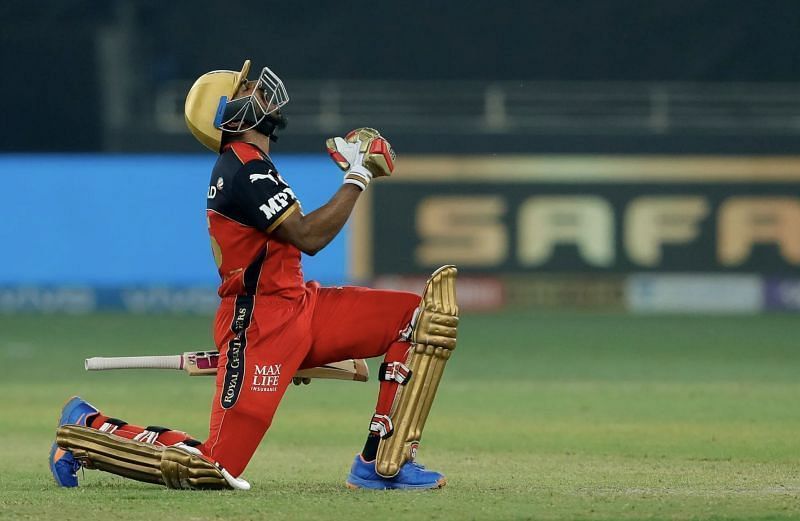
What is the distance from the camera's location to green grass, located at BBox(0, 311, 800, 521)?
17.7ft

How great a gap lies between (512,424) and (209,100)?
4004 millimetres

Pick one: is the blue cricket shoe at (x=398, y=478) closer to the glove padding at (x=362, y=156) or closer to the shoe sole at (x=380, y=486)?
the shoe sole at (x=380, y=486)

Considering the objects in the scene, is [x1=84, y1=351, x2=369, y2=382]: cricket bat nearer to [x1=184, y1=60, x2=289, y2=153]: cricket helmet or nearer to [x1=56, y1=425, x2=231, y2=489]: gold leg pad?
[x1=56, y1=425, x2=231, y2=489]: gold leg pad

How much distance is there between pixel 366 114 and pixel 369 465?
16.6 meters

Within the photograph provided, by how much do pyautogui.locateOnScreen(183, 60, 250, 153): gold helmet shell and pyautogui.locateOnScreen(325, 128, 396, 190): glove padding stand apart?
480mm

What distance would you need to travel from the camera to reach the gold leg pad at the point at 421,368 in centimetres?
573

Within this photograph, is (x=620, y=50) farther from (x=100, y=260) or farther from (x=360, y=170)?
(x=360, y=170)

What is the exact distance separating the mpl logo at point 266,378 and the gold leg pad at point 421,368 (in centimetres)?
47

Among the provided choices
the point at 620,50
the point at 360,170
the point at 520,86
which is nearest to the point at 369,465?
the point at 360,170

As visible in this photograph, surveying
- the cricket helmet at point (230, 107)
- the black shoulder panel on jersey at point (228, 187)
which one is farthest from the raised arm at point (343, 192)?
the cricket helmet at point (230, 107)

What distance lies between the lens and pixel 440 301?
5750 mm

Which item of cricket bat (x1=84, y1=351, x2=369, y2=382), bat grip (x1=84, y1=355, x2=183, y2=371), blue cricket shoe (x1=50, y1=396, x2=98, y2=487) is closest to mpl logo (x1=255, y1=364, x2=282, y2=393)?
cricket bat (x1=84, y1=351, x2=369, y2=382)

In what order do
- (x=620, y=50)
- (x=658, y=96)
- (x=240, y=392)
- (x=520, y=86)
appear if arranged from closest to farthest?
(x=240, y=392) → (x=658, y=96) → (x=520, y=86) → (x=620, y=50)

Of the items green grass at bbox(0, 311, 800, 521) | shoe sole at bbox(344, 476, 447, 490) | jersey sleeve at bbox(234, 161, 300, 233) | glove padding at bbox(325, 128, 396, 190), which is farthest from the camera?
shoe sole at bbox(344, 476, 447, 490)
